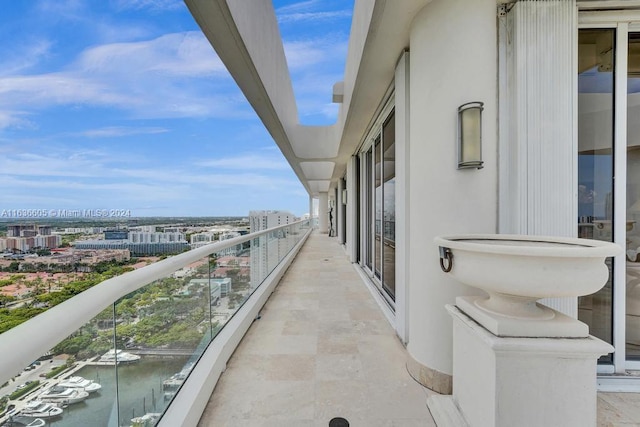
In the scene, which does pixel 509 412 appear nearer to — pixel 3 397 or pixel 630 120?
pixel 3 397

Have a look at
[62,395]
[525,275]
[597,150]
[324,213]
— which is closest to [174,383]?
[62,395]

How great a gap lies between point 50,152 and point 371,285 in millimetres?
7781

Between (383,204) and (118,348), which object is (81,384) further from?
(383,204)

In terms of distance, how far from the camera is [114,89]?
5906 mm

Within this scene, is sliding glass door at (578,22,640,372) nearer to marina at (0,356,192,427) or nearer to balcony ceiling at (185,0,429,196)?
balcony ceiling at (185,0,429,196)

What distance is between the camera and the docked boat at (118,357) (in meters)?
1.04

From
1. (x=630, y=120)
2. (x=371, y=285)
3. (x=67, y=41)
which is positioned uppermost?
(x=67, y=41)

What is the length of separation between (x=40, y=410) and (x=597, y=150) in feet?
10.1

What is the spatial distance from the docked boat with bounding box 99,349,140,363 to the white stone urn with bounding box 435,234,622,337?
1.52 m

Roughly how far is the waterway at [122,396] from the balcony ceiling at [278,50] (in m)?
2.27

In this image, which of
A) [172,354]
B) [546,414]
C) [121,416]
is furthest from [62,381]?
[546,414]

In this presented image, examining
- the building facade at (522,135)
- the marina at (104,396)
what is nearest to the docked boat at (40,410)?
the marina at (104,396)

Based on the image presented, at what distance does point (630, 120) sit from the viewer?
1.91m

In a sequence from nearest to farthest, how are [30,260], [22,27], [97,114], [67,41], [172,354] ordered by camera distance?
1. [30,260]
2. [172,354]
3. [22,27]
4. [67,41]
5. [97,114]
